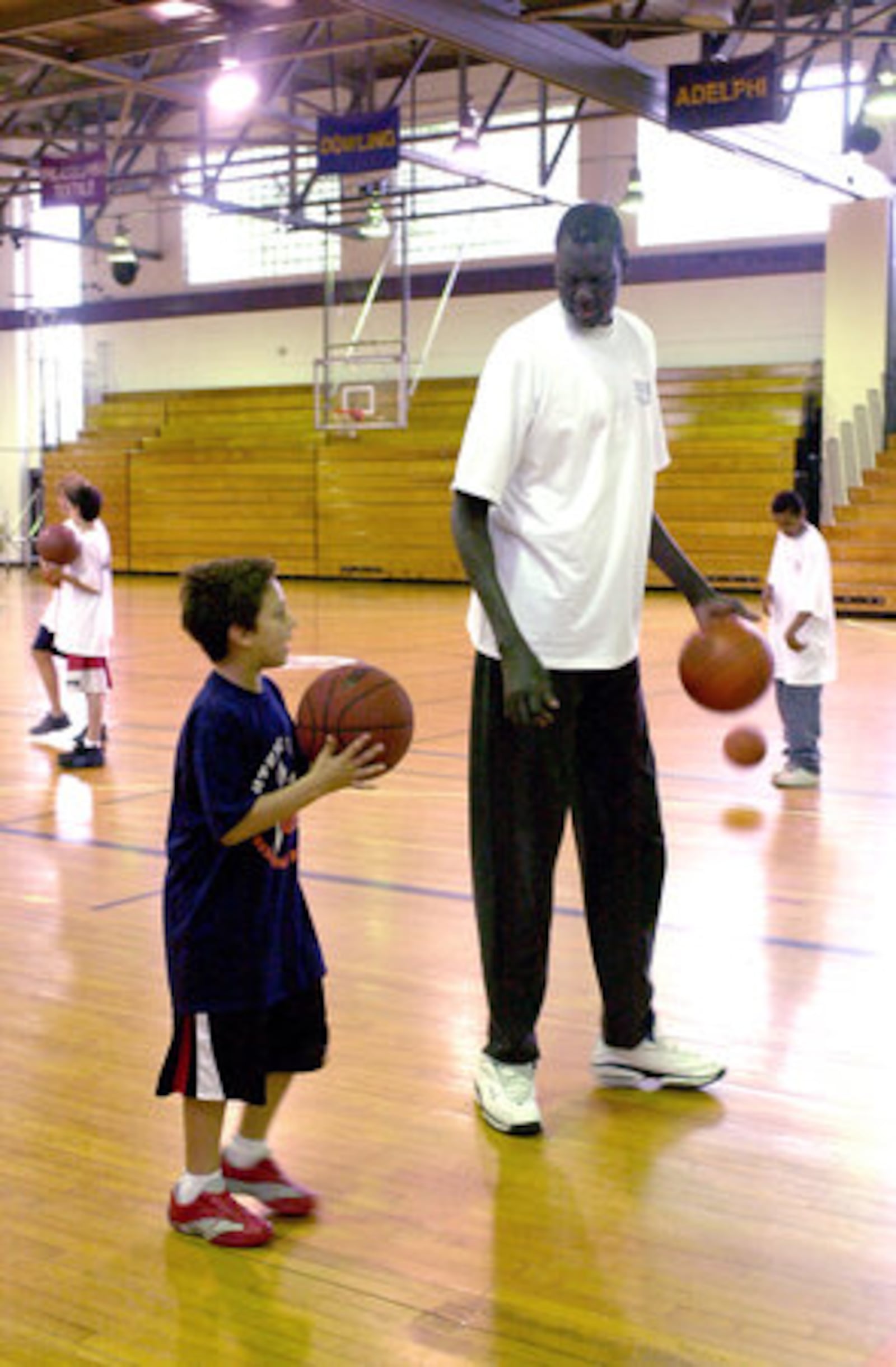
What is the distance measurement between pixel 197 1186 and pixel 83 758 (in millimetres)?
5177

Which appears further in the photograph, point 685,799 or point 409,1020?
point 685,799

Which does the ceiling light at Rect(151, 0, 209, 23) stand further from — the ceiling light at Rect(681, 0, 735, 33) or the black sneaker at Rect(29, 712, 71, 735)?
the black sneaker at Rect(29, 712, 71, 735)

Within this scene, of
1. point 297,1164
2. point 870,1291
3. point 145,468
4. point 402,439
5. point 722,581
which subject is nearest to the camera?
point 870,1291

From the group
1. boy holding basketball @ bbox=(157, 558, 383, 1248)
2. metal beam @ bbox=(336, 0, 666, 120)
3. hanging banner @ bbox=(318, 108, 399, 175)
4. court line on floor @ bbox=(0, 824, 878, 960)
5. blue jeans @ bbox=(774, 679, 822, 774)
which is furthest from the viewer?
hanging banner @ bbox=(318, 108, 399, 175)

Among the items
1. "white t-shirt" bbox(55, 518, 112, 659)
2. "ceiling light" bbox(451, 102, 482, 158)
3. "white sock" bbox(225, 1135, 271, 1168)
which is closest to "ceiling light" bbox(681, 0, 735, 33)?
"ceiling light" bbox(451, 102, 482, 158)

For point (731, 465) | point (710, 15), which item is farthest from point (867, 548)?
point (710, 15)

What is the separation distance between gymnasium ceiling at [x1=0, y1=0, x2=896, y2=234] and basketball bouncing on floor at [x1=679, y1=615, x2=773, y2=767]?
8688mm

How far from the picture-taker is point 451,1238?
2.82 m

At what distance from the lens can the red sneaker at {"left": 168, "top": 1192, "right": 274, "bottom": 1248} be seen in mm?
2795

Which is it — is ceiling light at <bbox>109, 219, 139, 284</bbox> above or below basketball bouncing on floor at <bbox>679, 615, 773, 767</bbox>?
above

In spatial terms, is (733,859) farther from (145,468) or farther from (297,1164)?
(145,468)

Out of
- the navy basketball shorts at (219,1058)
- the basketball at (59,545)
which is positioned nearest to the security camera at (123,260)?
the basketball at (59,545)

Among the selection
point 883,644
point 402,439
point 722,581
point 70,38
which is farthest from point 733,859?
point 402,439

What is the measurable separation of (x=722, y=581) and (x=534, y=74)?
8.33 metres
